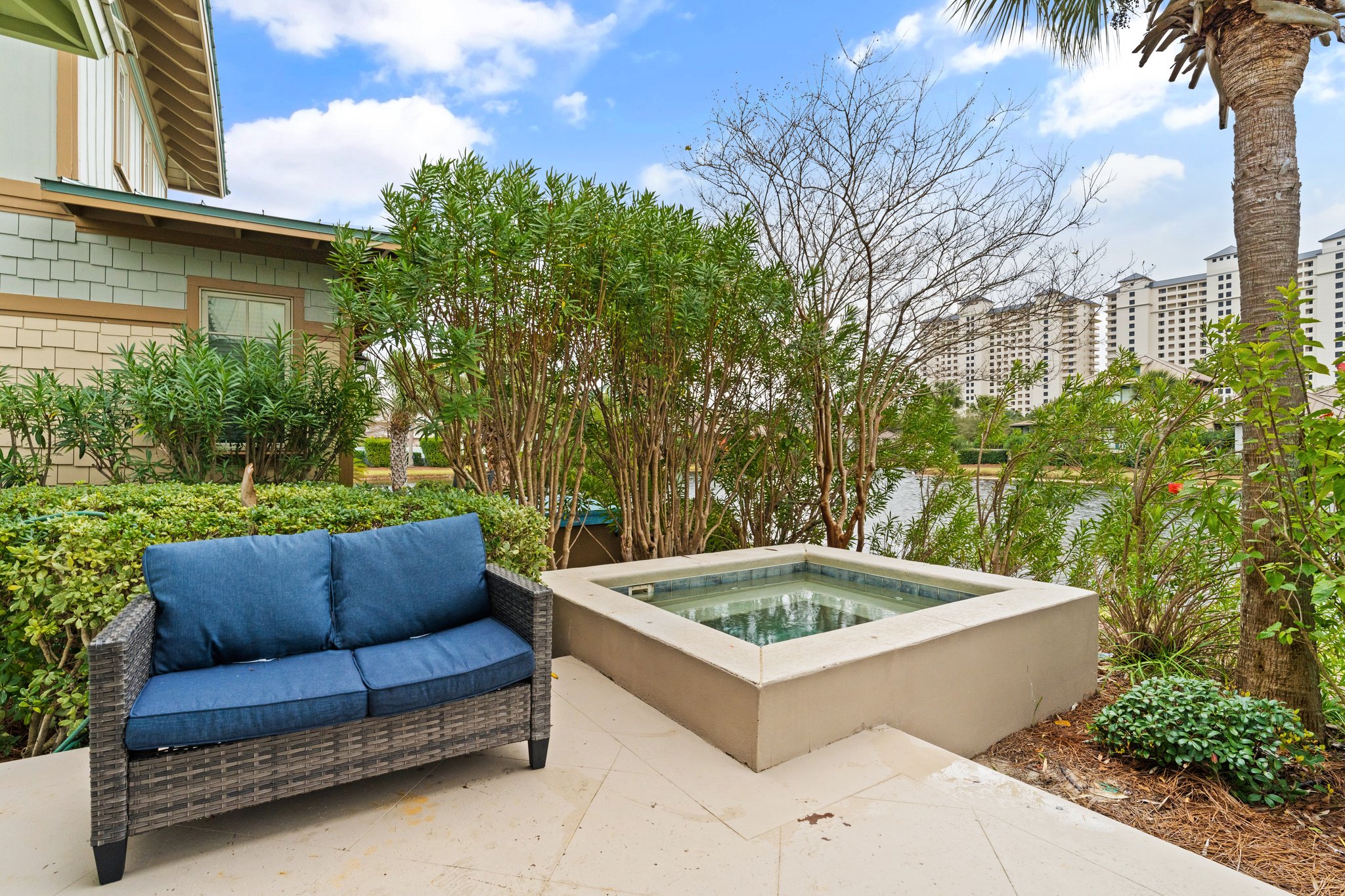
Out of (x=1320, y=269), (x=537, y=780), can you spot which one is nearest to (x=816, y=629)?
(x=537, y=780)

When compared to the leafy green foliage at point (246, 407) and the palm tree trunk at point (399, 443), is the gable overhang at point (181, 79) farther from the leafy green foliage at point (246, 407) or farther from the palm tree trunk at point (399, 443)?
the palm tree trunk at point (399, 443)

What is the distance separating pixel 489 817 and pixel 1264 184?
428 cm

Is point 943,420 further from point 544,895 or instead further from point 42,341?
point 42,341

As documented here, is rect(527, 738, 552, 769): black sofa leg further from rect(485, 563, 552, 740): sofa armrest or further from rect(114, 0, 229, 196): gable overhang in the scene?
rect(114, 0, 229, 196): gable overhang

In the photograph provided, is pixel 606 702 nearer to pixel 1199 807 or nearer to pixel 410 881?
pixel 410 881

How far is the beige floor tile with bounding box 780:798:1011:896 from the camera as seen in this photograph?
5.59ft

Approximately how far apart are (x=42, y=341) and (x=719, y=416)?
4.83 metres

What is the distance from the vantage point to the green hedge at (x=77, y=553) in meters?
2.52

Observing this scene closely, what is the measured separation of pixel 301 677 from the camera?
202 centimetres

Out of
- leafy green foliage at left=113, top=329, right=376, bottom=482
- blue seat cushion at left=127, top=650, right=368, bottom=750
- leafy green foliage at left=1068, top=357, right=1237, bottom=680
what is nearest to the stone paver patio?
blue seat cushion at left=127, top=650, right=368, bottom=750

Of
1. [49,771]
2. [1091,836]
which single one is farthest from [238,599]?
[1091,836]

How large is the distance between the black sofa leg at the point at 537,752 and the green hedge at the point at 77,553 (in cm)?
124

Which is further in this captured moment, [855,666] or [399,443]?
[399,443]

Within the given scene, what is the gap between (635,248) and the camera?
410 centimetres
